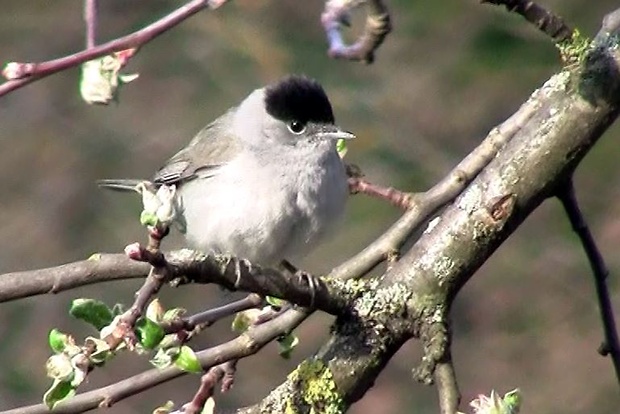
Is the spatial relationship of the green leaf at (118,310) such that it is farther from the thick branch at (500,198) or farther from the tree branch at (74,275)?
the thick branch at (500,198)

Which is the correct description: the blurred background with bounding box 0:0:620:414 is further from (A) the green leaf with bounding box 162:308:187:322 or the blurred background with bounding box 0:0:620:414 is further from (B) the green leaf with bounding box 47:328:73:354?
(B) the green leaf with bounding box 47:328:73:354

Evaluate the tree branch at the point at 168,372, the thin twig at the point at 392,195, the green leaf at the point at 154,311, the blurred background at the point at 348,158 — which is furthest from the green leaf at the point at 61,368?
the blurred background at the point at 348,158

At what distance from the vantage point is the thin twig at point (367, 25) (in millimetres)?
2547

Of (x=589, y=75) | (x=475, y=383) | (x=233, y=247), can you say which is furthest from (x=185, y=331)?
(x=475, y=383)

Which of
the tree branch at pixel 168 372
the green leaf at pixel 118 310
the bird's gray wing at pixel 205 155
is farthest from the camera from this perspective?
the bird's gray wing at pixel 205 155

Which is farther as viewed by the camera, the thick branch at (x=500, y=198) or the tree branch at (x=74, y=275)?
the thick branch at (x=500, y=198)

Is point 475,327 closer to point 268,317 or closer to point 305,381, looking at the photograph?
point 268,317

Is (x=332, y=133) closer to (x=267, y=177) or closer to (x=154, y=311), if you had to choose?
(x=267, y=177)

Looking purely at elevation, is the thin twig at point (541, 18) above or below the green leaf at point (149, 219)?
above

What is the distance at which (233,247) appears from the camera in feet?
13.4

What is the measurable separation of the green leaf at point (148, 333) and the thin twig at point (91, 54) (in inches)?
25.5

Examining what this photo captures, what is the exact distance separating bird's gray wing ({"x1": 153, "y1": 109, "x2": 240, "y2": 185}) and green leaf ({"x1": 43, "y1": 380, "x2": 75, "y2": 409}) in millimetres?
2403

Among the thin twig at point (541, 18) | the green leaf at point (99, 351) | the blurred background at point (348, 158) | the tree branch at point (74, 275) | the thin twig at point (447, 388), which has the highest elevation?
the thin twig at point (541, 18)

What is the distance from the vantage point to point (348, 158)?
20.2ft
